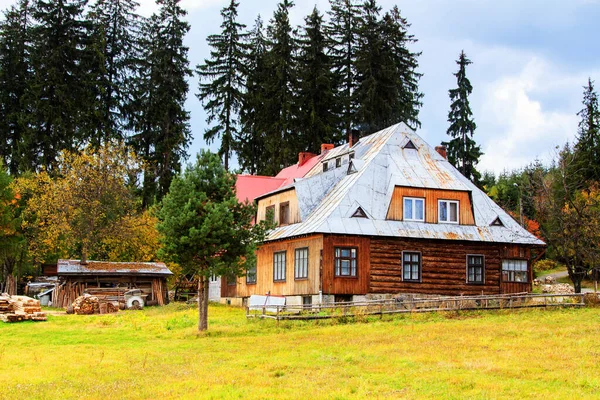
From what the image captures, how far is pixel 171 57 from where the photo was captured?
59844 mm

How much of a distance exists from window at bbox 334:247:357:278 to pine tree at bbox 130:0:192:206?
26.9m

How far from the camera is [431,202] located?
3706cm

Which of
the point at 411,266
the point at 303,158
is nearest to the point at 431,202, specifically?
the point at 411,266

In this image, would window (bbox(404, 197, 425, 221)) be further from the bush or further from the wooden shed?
the bush

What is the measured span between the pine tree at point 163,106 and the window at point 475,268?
28432mm

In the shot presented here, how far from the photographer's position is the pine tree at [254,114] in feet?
202

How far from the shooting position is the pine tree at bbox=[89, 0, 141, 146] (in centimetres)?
5944

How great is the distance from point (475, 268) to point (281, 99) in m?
27.3

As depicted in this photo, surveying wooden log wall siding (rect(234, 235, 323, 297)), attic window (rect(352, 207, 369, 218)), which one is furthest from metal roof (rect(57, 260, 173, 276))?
attic window (rect(352, 207, 369, 218))

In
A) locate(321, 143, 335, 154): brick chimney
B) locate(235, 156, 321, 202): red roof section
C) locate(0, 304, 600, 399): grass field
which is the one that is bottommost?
locate(0, 304, 600, 399): grass field

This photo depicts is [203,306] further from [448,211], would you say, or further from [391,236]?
[448,211]

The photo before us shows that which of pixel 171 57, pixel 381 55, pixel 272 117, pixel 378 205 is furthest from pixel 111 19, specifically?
pixel 378 205

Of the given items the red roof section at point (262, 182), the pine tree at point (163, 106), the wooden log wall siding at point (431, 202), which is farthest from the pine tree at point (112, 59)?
the wooden log wall siding at point (431, 202)

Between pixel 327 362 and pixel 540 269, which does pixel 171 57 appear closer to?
pixel 540 269
